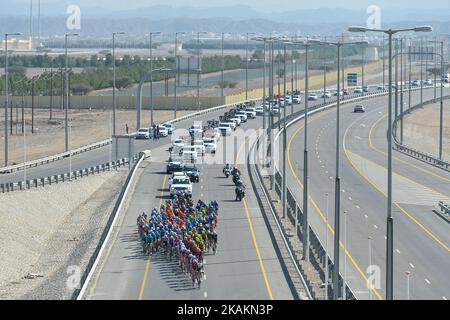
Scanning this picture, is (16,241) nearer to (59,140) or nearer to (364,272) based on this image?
(364,272)

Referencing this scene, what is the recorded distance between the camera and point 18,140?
410 ft

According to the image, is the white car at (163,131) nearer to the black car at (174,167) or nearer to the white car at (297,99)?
the black car at (174,167)

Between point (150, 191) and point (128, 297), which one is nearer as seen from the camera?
point (128, 297)

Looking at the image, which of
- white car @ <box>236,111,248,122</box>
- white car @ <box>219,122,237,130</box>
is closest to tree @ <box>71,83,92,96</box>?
white car @ <box>236,111,248,122</box>

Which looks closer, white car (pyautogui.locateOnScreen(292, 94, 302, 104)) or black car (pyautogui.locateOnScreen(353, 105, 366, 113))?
black car (pyautogui.locateOnScreen(353, 105, 366, 113))

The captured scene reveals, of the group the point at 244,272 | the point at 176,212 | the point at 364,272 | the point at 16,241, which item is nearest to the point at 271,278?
the point at 244,272

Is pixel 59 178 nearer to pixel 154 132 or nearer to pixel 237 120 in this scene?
pixel 154 132

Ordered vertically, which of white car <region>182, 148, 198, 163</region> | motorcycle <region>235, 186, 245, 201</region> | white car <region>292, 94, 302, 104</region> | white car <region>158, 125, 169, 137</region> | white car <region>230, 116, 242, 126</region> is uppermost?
white car <region>292, 94, 302, 104</region>

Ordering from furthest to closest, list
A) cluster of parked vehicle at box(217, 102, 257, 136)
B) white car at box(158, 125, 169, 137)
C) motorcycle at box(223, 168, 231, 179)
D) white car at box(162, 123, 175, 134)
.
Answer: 1. cluster of parked vehicle at box(217, 102, 257, 136)
2. white car at box(162, 123, 175, 134)
3. white car at box(158, 125, 169, 137)
4. motorcycle at box(223, 168, 231, 179)

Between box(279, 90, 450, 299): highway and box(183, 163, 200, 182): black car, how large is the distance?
512cm

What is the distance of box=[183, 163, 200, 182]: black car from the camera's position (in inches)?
3049

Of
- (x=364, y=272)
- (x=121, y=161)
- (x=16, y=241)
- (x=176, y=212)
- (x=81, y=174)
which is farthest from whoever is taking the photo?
(x=121, y=161)

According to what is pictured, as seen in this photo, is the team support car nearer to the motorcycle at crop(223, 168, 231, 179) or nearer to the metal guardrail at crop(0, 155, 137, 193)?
the metal guardrail at crop(0, 155, 137, 193)

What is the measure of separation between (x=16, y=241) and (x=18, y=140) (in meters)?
63.2
